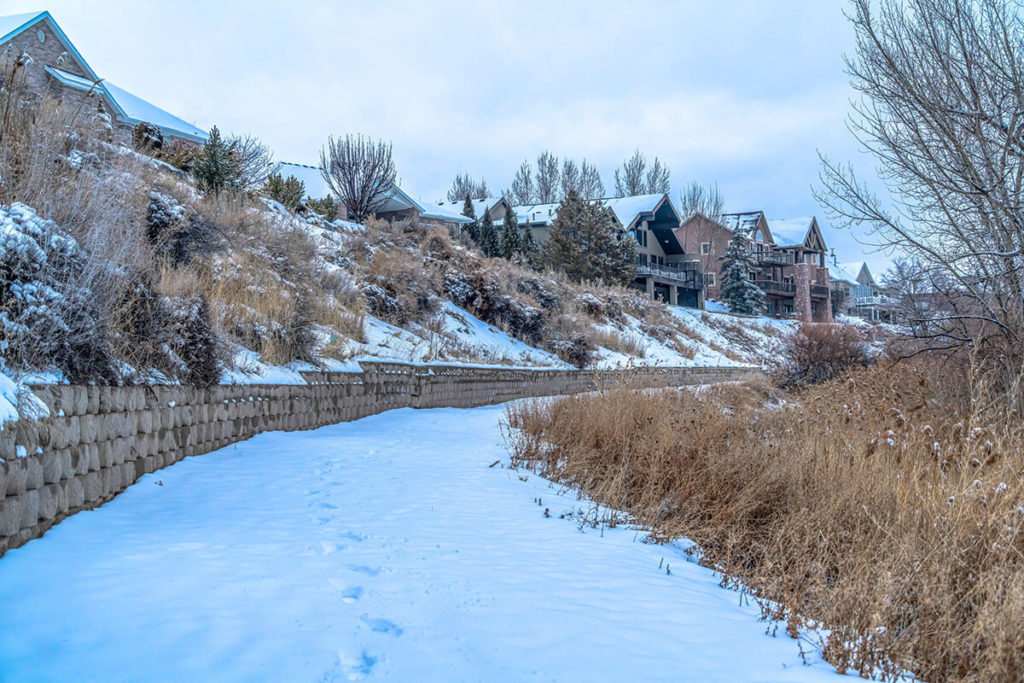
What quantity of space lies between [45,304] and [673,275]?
44.0 metres

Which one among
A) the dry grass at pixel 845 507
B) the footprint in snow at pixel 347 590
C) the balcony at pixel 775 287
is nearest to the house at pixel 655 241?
the balcony at pixel 775 287

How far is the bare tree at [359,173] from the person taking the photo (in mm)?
33906

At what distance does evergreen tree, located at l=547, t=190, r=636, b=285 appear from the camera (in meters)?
39.2

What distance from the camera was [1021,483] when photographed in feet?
17.7

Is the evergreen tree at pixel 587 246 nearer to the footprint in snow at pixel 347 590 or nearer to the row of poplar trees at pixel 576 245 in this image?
the row of poplar trees at pixel 576 245

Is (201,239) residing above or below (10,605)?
above

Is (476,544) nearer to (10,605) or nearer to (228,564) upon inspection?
(228,564)

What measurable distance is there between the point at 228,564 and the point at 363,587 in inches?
32.8

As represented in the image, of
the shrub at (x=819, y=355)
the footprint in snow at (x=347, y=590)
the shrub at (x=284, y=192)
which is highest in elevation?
the shrub at (x=284, y=192)

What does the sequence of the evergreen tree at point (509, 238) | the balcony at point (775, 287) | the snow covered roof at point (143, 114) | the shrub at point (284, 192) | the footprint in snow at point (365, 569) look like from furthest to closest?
1. the balcony at point (775, 287)
2. the evergreen tree at point (509, 238)
3. the snow covered roof at point (143, 114)
4. the shrub at point (284, 192)
5. the footprint in snow at point (365, 569)

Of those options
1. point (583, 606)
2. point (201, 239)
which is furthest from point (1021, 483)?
point (201, 239)

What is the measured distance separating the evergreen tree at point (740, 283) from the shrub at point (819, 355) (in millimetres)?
24932

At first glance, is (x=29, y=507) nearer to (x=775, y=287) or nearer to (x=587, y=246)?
(x=587, y=246)

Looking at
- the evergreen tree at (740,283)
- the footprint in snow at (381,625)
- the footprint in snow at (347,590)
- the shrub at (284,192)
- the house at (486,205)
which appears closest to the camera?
the footprint in snow at (381,625)
